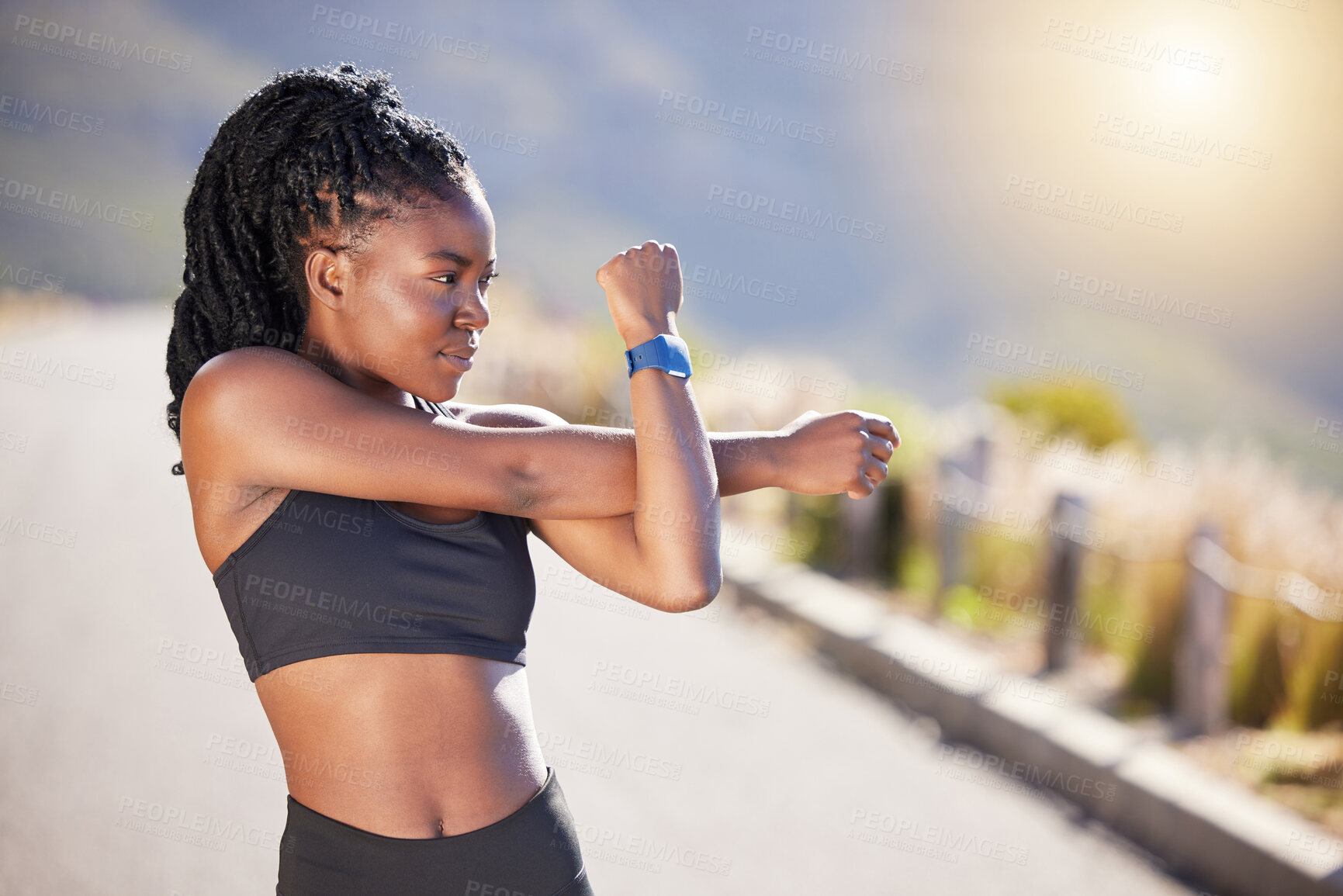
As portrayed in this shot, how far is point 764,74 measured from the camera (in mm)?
44531

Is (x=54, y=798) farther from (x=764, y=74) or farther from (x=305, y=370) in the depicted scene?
(x=764, y=74)

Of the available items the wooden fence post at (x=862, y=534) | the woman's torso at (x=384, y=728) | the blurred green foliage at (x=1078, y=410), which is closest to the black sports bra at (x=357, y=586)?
the woman's torso at (x=384, y=728)

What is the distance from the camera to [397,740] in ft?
4.81

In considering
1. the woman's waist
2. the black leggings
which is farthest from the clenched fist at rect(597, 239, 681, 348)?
the black leggings

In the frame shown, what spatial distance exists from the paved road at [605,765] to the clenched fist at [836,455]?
237 cm

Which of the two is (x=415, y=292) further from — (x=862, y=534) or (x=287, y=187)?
(x=862, y=534)

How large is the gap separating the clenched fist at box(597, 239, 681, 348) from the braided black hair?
257mm

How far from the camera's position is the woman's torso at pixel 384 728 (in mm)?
1463

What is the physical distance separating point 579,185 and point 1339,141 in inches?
1100

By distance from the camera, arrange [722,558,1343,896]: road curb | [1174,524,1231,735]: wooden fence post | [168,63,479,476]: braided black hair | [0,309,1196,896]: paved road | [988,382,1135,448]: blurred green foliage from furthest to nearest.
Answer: [988,382,1135,448]: blurred green foliage, [1174,524,1231,735]: wooden fence post, [0,309,1196,896]: paved road, [722,558,1343,896]: road curb, [168,63,479,476]: braided black hair

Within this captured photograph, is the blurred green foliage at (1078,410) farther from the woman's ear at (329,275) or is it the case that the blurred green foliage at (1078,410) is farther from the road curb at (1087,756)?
the woman's ear at (329,275)

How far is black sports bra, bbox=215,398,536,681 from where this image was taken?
1437mm

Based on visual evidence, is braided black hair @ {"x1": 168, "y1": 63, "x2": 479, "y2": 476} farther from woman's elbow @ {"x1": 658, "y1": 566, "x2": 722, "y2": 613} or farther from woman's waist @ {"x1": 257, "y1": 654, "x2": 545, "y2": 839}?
woman's elbow @ {"x1": 658, "y1": 566, "x2": 722, "y2": 613}

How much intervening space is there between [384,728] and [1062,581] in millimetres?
4347
